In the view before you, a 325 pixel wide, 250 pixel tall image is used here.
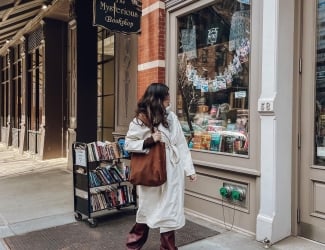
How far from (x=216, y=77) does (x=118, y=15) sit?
6.02 ft

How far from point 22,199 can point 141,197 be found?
11.7ft

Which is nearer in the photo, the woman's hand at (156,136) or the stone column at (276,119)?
the woman's hand at (156,136)

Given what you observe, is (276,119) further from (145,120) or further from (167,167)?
(145,120)

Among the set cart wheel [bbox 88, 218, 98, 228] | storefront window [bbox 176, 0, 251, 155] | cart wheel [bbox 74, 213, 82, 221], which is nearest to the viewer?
storefront window [bbox 176, 0, 251, 155]

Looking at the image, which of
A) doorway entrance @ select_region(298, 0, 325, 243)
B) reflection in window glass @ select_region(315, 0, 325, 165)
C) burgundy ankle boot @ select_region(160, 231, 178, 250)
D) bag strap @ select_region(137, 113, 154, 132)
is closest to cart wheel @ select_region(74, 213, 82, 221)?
burgundy ankle boot @ select_region(160, 231, 178, 250)

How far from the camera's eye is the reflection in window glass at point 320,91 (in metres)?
3.76

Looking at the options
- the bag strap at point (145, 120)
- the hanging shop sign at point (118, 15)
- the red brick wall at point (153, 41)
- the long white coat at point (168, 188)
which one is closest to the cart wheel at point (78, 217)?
the long white coat at point (168, 188)

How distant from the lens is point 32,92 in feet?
39.9

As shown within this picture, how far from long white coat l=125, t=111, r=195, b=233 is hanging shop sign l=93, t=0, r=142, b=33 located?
7.75 ft

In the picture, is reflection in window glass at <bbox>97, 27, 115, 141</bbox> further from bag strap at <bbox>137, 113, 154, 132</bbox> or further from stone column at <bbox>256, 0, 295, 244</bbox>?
stone column at <bbox>256, 0, 295, 244</bbox>

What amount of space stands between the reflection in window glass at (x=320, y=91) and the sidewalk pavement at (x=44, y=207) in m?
1.04

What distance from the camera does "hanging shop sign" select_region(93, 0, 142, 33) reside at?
506 cm

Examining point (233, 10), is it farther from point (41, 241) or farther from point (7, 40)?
point (7, 40)

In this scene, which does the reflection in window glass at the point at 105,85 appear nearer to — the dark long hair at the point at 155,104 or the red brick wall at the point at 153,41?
the red brick wall at the point at 153,41
